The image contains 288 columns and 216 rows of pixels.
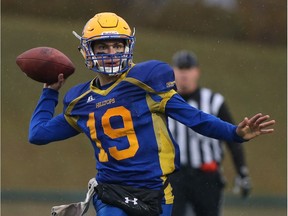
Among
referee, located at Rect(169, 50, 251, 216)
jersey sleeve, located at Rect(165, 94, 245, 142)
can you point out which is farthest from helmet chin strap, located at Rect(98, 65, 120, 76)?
referee, located at Rect(169, 50, 251, 216)

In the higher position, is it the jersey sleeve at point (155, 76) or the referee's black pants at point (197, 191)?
the jersey sleeve at point (155, 76)

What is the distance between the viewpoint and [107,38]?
15.6ft

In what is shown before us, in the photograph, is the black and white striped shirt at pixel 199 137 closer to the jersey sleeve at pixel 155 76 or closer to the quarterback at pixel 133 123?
the quarterback at pixel 133 123

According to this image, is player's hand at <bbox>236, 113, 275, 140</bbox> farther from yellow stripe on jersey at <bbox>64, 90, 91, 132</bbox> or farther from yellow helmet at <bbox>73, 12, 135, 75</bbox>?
yellow stripe on jersey at <bbox>64, 90, 91, 132</bbox>

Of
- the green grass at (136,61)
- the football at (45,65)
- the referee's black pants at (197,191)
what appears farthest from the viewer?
the green grass at (136,61)

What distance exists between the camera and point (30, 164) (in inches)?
561

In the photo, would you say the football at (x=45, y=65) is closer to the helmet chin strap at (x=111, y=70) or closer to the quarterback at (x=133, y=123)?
the quarterback at (x=133, y=123)

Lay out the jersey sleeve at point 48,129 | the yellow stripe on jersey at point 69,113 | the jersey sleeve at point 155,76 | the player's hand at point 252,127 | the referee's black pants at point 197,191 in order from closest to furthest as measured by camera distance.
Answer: the player's hand at point 252,127
the jersey sleeve at point 155,76
the yellow stripe on jersey at point 69,113
the jersey sleeve at point 48,129
the referee's black pants at point 197,191

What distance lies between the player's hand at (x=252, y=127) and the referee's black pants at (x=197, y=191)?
2355 millimetres

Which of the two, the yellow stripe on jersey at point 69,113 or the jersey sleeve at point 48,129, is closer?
the yellow stripe on jersey at point 69,113

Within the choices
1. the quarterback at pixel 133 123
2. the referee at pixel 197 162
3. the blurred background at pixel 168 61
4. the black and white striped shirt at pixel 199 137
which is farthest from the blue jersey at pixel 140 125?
the blurred background at pixel 168 61

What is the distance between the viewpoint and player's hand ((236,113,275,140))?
4.43 m

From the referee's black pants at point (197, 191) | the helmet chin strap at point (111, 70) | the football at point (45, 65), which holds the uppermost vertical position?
the football at point (45, 65)

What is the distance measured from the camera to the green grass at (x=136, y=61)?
539 inches
